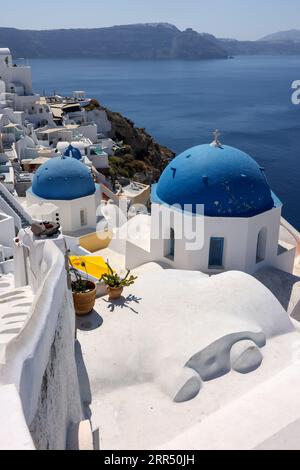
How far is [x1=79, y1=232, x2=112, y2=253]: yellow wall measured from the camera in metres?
18.0

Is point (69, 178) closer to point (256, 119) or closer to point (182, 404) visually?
point (182, 404)

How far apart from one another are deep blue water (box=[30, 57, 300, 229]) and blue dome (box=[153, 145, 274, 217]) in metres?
30.2

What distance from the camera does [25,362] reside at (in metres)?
4.45

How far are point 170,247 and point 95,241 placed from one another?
13.6 feet

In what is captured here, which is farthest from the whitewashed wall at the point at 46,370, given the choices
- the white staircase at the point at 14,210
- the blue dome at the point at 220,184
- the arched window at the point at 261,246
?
the white staircase at the point at 14,210

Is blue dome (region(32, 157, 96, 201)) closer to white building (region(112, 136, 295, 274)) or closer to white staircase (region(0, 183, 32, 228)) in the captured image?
white staircase (region(0, 183, 32, 228))

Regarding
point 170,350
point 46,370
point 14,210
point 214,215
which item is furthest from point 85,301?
point 14,210

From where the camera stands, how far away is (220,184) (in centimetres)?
1388

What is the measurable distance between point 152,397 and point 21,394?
5526 mm

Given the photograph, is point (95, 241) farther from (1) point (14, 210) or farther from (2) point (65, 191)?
(1) point (14, 210)

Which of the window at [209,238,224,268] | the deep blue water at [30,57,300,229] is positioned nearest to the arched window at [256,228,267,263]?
the window at [209,238,224,268]

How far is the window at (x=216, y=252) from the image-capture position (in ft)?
47.4

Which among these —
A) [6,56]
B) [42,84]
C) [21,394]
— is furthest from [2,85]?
[42,84]
